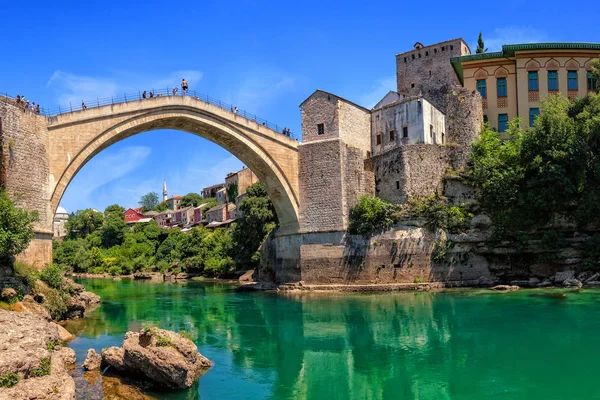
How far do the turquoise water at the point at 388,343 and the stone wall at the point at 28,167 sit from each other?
3.14 m

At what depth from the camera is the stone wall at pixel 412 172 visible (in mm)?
24891

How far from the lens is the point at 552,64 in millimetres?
29141

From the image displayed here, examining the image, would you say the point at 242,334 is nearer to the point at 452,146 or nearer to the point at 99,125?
the point at 99,125

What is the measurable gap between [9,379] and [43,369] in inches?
28.8

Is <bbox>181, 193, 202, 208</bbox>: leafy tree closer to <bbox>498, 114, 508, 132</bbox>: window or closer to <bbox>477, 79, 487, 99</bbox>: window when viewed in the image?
<bbox>477, 79, 487, 99</bbox>: window

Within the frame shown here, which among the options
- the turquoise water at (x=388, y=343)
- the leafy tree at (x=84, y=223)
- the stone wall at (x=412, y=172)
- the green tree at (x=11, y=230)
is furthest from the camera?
the leafy tree at (x=84, y=223)

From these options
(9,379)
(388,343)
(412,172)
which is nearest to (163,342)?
(9,379)

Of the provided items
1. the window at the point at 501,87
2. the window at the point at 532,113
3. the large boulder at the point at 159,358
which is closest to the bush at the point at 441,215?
the window at the point at 532,113

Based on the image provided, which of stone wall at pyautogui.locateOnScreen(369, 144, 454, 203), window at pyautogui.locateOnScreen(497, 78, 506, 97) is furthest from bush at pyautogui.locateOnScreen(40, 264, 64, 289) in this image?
window at pyautogui.locateOnScreen(497, 78, 506, 97)

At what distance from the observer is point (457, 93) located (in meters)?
27.7

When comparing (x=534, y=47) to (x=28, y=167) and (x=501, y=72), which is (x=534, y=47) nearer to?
(x=501, y=72)

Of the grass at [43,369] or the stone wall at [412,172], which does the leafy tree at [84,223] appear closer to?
the stone wall at [412,172]

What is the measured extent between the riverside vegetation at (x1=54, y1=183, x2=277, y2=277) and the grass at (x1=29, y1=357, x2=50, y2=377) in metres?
24.3

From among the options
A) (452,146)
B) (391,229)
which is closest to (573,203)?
(452,146)
